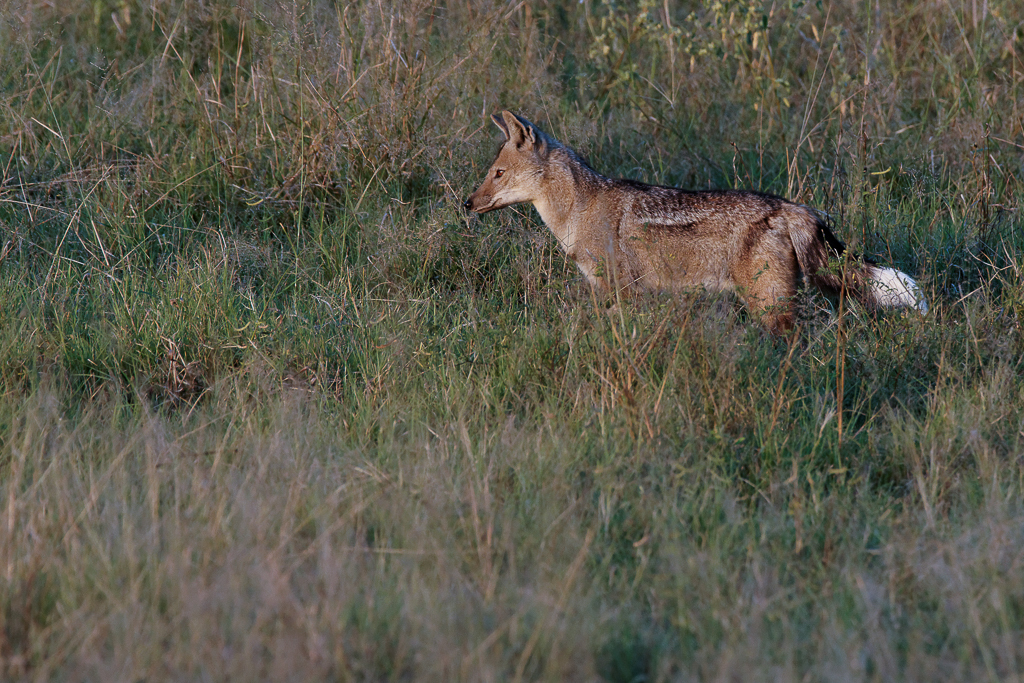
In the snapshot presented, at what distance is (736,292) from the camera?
17.0 ft

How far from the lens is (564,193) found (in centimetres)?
595

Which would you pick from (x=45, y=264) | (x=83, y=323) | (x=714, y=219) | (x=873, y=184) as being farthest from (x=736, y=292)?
(x=45, y=264)

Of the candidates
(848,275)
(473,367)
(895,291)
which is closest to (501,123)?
(473,367)

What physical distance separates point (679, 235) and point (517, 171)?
1149 mm

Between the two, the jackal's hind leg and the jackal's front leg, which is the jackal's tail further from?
the jackal's front leg

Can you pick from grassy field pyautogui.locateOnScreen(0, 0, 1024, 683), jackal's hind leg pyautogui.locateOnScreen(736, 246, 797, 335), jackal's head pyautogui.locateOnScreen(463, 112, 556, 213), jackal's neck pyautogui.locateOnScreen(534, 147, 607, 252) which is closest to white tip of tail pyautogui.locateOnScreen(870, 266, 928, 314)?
grassy field pyautogui.locateOnScreen(0, 0, 1024, 683)

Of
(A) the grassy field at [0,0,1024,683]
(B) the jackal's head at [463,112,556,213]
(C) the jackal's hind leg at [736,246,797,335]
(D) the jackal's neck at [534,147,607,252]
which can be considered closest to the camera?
(A) the grassy field at [0,0,1024,683]

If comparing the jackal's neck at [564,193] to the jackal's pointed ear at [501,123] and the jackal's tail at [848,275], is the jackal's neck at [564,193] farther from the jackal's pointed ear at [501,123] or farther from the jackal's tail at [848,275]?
the jackal's tail at [848,275]

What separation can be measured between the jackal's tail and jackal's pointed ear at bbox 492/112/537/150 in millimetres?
1699

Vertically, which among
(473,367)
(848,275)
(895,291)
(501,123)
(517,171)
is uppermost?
(501,123)

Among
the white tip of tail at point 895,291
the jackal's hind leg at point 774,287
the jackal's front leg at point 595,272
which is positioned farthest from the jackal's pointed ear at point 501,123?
the white tip of tail at point 895,291

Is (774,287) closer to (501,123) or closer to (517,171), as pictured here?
(517,171)

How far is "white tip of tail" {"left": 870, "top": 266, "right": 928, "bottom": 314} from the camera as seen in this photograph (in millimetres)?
5094

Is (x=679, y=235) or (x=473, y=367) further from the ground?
(x=679, y=235)
